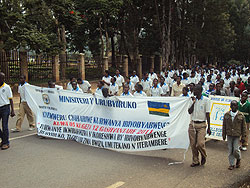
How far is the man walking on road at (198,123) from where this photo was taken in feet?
20.7

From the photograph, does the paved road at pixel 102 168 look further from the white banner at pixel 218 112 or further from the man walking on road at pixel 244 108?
the white banner at pixel 218 112

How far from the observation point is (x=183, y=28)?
1433 inches

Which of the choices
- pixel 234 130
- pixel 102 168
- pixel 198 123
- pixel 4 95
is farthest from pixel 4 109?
pixel 234 130

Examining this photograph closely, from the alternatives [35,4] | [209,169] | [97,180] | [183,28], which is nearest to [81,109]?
[97,180]

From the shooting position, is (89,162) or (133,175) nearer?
(133,175)

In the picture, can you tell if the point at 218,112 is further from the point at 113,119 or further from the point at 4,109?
the point at 4,109

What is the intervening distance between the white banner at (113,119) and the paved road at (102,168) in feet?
1.06

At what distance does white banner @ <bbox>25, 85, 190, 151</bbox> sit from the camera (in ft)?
22.6

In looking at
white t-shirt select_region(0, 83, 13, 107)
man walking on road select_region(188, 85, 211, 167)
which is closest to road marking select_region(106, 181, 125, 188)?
man walking on road select_region(188, 85, 211, 167)

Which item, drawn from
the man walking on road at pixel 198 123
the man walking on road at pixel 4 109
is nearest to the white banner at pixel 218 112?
the man walking on road at pixel 198 123

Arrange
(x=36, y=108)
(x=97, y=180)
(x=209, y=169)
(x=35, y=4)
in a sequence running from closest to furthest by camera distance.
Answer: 1. (x=97, y=180)
2. (x=209, y=169)
3. (x=36, y=108)
4. (x=35, y=4)

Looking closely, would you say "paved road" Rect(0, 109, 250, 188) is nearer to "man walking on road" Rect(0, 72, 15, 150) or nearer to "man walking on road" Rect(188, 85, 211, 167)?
"man walking on road" Rect(0, 72, 15, 150)

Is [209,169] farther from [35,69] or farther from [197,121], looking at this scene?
[35,69]

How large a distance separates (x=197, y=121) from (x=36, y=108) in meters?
4.97
